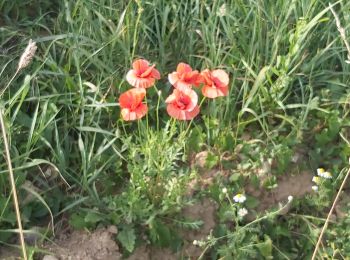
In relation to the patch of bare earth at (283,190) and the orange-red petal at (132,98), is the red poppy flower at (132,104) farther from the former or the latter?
the patch of bare earth at (283,190)

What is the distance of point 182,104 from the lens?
211cm

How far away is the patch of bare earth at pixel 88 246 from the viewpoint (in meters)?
2.16

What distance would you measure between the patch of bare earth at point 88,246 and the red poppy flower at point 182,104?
443mm

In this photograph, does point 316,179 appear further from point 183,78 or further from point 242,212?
point 183,78

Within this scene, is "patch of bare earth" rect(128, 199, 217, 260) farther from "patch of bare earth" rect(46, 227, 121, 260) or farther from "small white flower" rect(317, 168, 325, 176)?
"small white flower" rect(317, 168, 325, 176)

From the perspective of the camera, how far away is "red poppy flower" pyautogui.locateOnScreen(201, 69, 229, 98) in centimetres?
217

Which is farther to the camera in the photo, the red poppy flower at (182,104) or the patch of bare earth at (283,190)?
the patch of bare earth at (283,190)

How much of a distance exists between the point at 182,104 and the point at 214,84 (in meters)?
0.14

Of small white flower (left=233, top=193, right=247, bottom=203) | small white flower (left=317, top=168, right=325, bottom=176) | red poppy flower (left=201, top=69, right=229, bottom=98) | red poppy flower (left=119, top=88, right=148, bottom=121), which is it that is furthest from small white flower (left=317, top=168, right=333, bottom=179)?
red poppy flower (left=119, top=88, right=148, bottom=121)

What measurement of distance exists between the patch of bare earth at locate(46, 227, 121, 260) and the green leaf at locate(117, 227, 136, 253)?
4 centimetres

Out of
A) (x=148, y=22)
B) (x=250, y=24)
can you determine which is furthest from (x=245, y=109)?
(x=148, y=22)

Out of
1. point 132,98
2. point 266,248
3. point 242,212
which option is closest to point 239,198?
point 242,212

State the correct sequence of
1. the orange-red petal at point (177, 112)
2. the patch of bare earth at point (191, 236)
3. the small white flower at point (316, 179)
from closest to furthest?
the orange-red petal at point (177, 112) < the patch of bare earth at point (191, 236) < the small white flower at point (316, 179)

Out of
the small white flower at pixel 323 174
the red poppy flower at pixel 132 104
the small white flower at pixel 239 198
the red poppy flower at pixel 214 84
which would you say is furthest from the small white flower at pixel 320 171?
the red poppy flower at pixel 132 104
